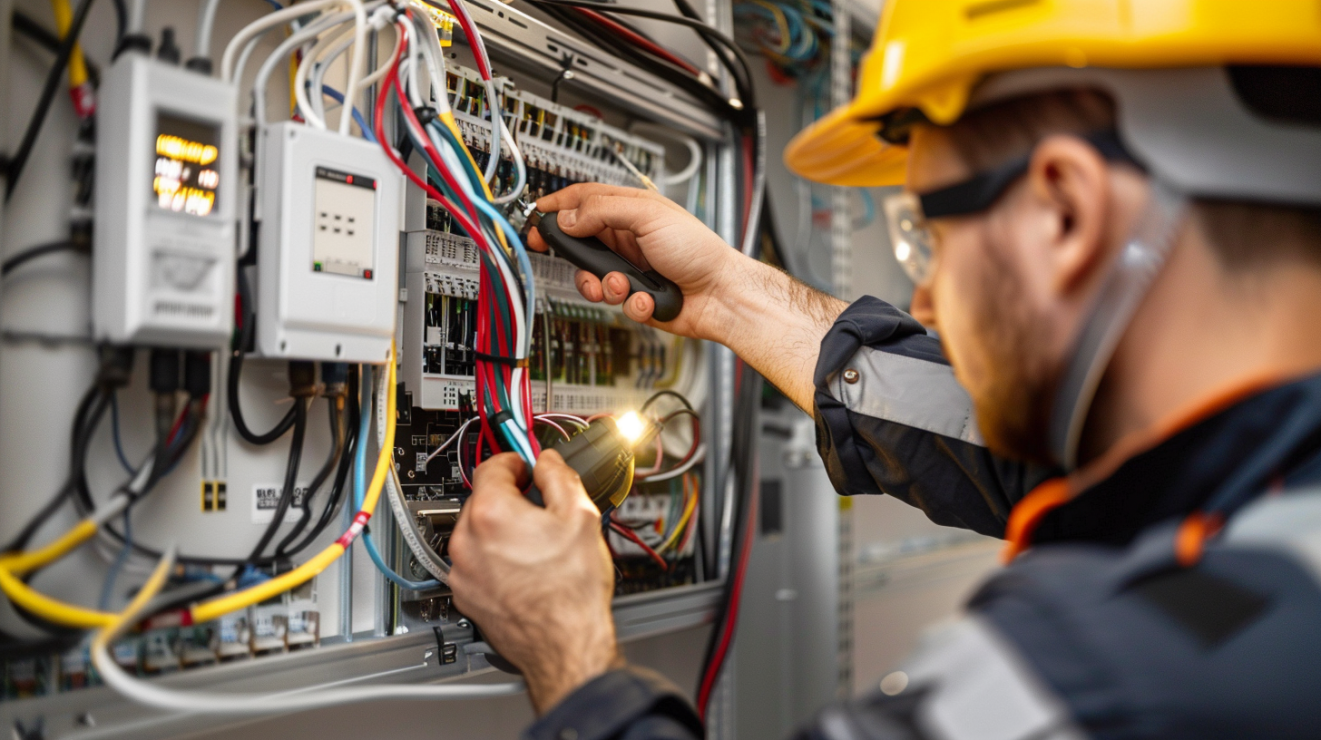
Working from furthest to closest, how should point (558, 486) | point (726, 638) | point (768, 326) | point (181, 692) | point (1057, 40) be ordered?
point (726, 638) < point (768, 326) < point (558, 486) < point (181, 692) < point (1057, 40)

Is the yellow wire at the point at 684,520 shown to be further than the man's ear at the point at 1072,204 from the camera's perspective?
Yes

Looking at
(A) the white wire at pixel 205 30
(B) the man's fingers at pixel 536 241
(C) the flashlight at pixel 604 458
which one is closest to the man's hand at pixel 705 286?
(B) the man's fingers at pixel 536 241

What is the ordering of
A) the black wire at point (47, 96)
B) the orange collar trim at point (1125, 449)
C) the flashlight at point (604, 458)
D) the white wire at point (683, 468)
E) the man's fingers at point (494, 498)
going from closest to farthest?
the orange collar trim at point (1125, 449), the black wire at point (47, 96), the man's fingers at point (494, 498), the flashlight at point (604, 458), the white wire at point (683, 468)

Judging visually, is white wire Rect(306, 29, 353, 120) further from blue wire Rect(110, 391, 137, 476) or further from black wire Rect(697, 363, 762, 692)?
black wire Rect(697, 363, 762, 692)

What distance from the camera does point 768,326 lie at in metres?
1.13

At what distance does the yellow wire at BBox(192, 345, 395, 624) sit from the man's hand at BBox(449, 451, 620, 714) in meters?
0.10

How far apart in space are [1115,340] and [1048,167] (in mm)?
138

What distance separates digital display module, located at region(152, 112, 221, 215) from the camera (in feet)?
2.16

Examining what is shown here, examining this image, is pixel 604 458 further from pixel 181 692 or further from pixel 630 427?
pixel 181 692

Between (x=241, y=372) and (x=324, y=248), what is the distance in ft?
0.55

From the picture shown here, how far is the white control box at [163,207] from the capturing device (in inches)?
25.1

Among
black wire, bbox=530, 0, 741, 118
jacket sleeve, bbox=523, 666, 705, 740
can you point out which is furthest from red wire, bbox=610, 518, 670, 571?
black wire, bbox=530, 0, 741, 118

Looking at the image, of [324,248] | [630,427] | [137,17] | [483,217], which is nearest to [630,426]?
[630,427]

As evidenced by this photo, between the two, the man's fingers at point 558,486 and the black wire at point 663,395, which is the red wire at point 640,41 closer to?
the black wire at point 663,395
